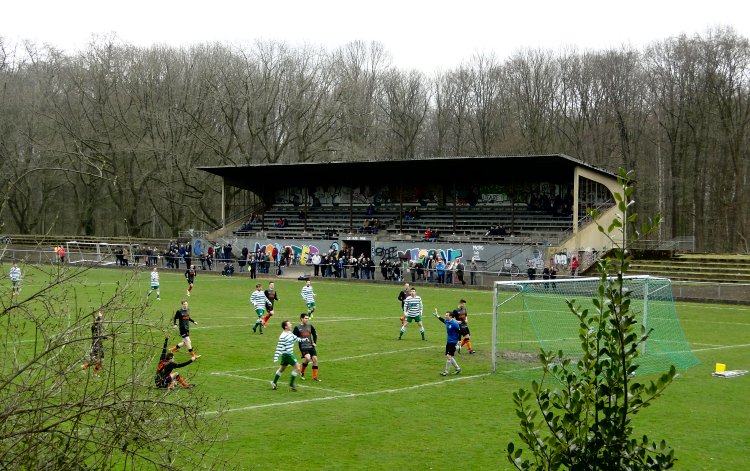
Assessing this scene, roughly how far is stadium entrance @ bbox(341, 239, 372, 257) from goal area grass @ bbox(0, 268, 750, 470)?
88.5ft

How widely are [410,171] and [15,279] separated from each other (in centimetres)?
5932

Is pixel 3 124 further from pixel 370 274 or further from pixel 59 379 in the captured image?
pixel 59 379

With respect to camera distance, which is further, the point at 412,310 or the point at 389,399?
the point at 412,310

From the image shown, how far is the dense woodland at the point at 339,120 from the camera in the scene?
69688 mm

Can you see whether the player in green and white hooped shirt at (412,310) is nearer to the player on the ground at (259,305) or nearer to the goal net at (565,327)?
the goal net at (565,327)

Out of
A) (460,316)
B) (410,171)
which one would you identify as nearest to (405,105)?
(410,171)

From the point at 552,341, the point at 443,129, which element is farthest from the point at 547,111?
the point at 552,341

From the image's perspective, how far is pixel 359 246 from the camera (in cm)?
6297

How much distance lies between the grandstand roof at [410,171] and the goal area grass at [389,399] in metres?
24.4

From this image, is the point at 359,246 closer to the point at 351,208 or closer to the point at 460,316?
the point at 351,208

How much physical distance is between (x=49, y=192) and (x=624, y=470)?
289ft

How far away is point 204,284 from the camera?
2014 inches

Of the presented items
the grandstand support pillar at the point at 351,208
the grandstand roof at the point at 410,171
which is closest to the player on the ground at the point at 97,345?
the grandstand roof at the point at 410,171

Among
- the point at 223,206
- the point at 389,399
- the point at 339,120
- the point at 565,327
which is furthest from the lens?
the point at 339,120
